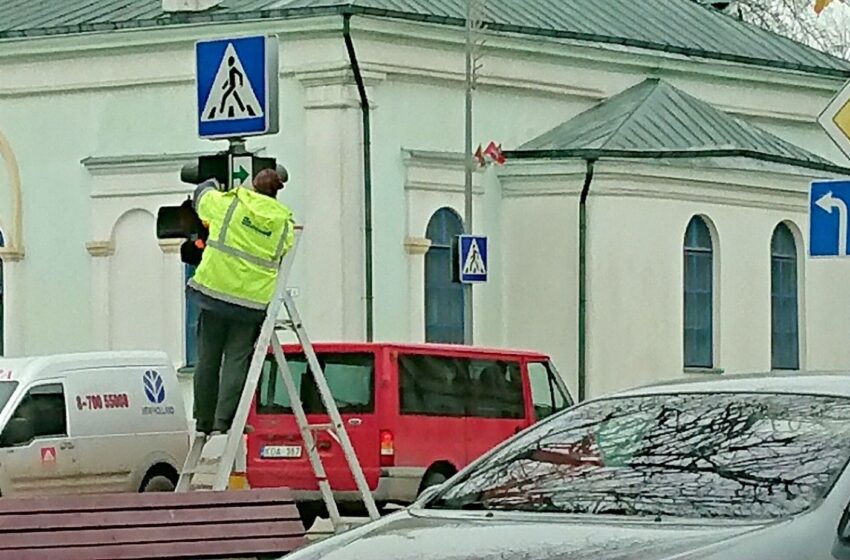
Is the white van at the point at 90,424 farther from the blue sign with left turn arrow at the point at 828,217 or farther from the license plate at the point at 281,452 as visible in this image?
the blue sign with left turn arrow at the point at 828,217

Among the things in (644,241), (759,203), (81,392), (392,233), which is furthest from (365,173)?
(81,392)

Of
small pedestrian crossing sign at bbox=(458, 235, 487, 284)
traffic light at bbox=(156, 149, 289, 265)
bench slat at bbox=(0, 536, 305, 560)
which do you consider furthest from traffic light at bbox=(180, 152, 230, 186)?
small pedestrian crossing sign at bbox=(458, 235, 487, 284)

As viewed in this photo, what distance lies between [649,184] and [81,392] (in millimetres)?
15709

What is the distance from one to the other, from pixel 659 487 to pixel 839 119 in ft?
25.2

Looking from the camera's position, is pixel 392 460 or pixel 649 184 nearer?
pixel 392 460

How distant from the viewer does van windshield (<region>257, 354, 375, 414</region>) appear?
21.2 meters

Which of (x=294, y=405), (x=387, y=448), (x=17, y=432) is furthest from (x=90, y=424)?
(x=294, y=405)

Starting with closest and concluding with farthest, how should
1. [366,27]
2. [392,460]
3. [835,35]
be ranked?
[392,460] < [366,27] < [835,35]

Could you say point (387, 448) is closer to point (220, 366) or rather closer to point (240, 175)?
point (240, 175)

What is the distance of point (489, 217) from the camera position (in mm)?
36031

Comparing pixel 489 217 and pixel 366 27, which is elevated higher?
pixel 366 27

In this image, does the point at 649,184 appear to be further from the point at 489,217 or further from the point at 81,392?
the point at 81,392

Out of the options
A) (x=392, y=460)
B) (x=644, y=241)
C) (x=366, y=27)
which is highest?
(x=366, y=27)

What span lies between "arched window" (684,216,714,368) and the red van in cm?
1505
